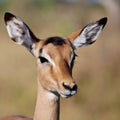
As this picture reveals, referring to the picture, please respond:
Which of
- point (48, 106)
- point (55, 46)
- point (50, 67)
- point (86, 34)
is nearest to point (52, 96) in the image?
point (48, 106)

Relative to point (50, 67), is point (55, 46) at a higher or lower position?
higher

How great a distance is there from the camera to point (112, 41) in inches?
668

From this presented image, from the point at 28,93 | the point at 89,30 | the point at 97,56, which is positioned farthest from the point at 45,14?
the point at 89,30

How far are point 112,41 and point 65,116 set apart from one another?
20.2 feet

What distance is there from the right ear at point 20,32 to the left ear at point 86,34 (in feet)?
1.26

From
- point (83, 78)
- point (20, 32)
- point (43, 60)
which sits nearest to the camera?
point (43, 60)

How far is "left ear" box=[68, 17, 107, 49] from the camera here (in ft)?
23.7

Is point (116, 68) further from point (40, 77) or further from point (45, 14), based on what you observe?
point (45, 14)

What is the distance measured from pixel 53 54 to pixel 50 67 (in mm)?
132

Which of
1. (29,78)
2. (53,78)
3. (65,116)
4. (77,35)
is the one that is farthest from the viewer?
(29,78)

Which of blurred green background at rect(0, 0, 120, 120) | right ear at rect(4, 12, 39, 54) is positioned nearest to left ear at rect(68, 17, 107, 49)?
right ear at rect(4, 12, 39, 54)

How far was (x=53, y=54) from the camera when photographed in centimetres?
675

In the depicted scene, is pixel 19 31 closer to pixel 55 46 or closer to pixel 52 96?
pixel 55 46

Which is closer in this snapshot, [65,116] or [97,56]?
[65,116]
